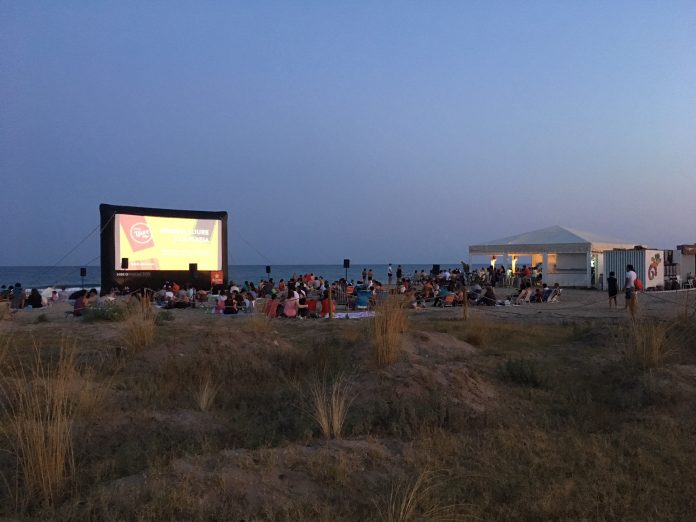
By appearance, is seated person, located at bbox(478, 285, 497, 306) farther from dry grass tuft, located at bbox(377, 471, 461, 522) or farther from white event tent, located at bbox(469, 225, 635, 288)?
dry grass tuft, located at bbox(377, 471, 461, 522)

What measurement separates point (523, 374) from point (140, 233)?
748 inches

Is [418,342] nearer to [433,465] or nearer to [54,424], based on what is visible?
[433,465]

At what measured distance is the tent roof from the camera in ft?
76.7

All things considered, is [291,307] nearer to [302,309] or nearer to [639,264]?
[302,309]

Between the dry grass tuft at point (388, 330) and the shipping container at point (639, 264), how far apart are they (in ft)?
51.0

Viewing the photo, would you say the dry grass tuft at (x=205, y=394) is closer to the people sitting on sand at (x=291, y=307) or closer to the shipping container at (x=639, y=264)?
the people sitting on sand at (x=291, y=307)

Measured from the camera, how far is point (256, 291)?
71.0 feet

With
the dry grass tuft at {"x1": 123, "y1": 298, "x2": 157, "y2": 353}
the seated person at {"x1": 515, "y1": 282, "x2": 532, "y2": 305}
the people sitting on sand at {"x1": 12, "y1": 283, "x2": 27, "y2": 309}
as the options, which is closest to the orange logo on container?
the people sitting on sand at {"x1": 12, "y1": 283, "x2": 27, "y2": 309}

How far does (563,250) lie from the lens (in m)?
23.5

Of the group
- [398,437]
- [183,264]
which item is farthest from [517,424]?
[183,264]

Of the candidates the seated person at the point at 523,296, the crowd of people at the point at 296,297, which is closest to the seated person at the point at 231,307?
the crowd of people at the point at 296,297

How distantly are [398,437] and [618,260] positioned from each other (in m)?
18.9

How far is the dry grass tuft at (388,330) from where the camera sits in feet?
22.7

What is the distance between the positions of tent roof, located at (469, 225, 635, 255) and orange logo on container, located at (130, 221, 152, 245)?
1382cm
